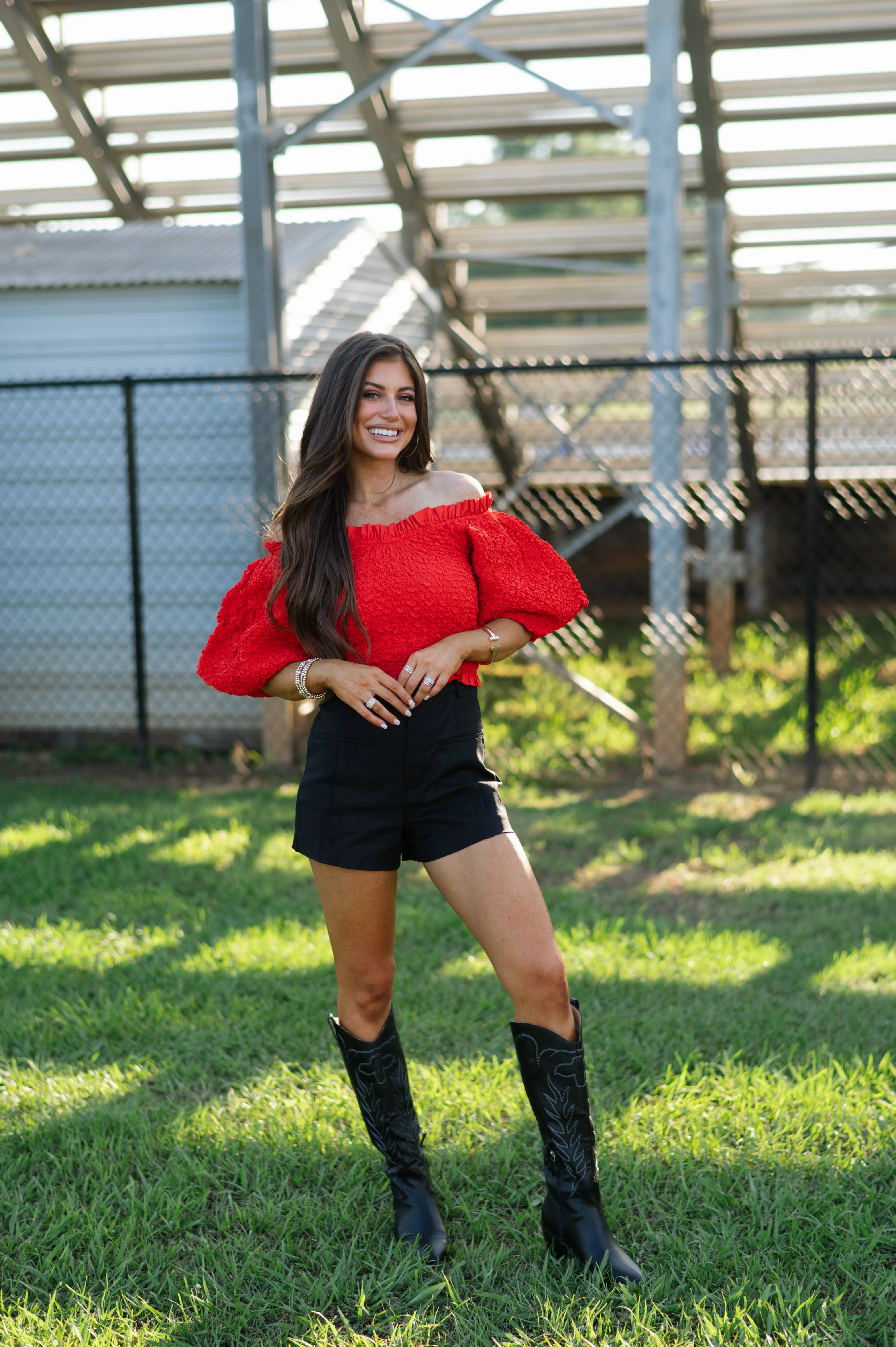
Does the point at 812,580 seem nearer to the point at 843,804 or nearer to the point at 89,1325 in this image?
the point at 843,804

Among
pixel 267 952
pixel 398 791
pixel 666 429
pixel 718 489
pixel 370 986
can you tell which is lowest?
pixel 267 952

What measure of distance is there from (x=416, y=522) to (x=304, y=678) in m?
0.39

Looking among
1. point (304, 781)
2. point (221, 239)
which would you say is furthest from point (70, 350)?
point (304, 781)

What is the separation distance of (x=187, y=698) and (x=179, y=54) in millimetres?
4653

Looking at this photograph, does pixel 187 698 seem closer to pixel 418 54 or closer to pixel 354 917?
pixel 418 54

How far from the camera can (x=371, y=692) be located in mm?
2279

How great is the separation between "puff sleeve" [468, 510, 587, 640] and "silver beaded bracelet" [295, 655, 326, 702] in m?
0.36

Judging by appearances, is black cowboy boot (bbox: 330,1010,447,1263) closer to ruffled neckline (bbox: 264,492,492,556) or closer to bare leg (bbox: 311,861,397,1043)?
bare leg (bbox: 311,861,397,1043)

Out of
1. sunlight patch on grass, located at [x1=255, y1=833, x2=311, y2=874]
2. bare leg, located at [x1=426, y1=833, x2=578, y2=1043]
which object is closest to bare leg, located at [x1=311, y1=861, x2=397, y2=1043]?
bare leg, located at [x1=426, y1=833, x2=578, y2=1043]

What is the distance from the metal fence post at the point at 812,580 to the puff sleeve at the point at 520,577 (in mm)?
3650

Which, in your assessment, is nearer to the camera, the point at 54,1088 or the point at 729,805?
the point at 54,1088

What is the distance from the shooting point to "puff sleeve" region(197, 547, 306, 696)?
96.1 inches

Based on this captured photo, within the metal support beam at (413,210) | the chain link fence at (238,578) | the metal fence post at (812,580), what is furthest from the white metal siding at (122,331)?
the metal fence post at (812,580)

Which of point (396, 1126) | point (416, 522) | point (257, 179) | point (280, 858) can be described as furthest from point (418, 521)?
point (257, 179)
